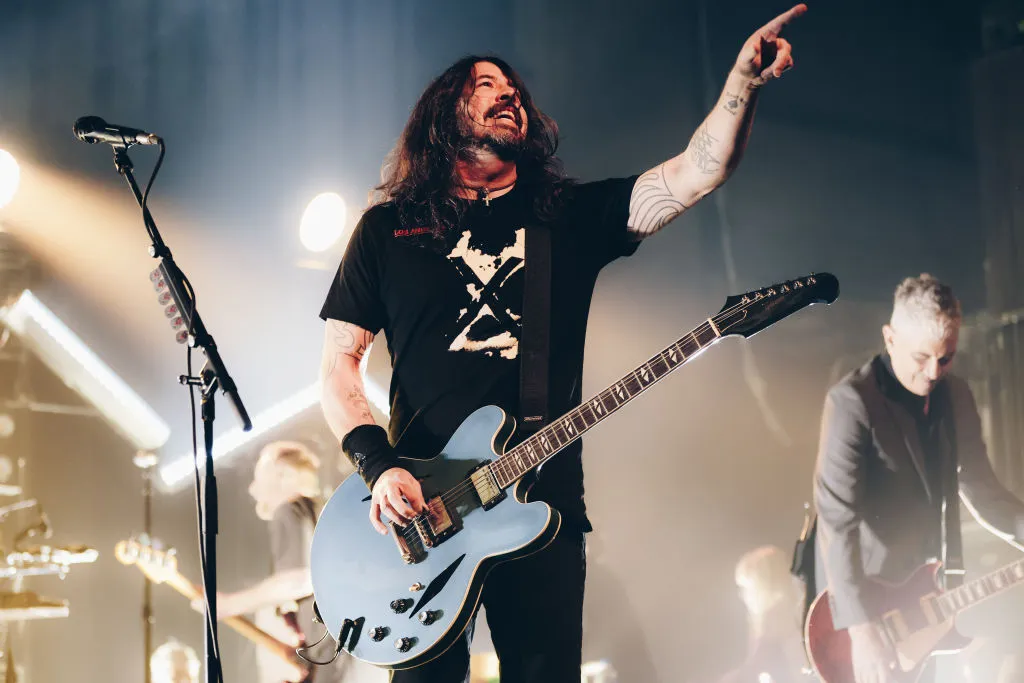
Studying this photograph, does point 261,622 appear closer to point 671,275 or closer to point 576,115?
point 671,275

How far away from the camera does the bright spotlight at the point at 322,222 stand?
3.84m

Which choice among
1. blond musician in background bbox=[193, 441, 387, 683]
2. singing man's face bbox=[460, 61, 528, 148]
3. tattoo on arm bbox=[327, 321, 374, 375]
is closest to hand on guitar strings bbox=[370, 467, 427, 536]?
tattoo on arm bbox=[327, 321, 374, 375]

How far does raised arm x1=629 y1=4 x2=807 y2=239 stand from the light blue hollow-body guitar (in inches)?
11.4

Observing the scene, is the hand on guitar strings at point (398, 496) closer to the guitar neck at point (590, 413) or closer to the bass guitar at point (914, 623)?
the guitar neck at point (590, 413)

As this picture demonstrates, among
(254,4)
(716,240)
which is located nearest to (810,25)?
(716,240)

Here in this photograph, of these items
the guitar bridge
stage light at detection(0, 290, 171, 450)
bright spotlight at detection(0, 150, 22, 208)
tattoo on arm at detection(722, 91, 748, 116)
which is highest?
bright spotlight at detection(0, 150, 22, 208)

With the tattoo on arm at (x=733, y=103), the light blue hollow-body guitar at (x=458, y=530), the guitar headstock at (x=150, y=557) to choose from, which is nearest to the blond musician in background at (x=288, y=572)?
the guitar headstock at (x=150, y=557)

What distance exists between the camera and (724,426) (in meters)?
3.42

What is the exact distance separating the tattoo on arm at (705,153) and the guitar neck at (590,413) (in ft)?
1.14

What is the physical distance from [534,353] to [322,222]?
2007mm

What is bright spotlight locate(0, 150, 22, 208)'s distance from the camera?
3992mm

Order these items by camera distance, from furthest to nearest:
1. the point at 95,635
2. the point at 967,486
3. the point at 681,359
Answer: the point at 95,635 → the point at 967,486 → the point at 681,359

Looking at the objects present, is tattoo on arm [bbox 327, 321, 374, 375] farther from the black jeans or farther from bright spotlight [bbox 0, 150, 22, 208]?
bright spotlight [bbox 0, 150, 22, 208]

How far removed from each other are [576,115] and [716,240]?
74 centimetres
